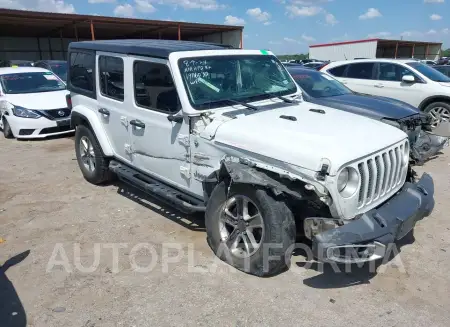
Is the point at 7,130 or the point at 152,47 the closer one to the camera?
the point at 152,47

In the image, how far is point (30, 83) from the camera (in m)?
10.0

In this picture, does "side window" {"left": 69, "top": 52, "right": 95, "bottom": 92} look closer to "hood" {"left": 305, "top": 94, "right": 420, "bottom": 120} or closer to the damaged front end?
"hood" {"left": 305, "top": 94, "right": 420, "bottom": 120}

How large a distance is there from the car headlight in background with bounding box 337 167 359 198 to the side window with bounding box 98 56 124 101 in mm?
2889

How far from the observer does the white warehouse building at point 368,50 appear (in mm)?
31855

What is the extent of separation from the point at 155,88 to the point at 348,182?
7.48 feet

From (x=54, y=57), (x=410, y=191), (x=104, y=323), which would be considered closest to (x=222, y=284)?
(x=104, y=323)

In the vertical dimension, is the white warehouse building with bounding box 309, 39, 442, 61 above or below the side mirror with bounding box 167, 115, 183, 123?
above

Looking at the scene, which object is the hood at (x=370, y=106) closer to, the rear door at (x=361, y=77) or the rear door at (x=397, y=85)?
the rear door at (x=397, y=85)

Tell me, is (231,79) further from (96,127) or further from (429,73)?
(429,73)

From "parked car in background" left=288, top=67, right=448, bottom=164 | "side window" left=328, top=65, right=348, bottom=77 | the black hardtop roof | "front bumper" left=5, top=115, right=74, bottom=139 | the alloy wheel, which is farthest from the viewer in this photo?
"side window" left=328, top=65, right=348, bottom=77

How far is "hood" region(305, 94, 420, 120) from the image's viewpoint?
6221mm

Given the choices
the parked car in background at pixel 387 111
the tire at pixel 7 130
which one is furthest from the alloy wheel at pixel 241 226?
the tire at pixel 7 130

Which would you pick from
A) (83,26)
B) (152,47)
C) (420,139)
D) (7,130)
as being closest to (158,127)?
(152,47)

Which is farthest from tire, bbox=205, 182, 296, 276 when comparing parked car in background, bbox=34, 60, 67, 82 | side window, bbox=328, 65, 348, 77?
parked car in background, bbox=34, 60, 67, 82
